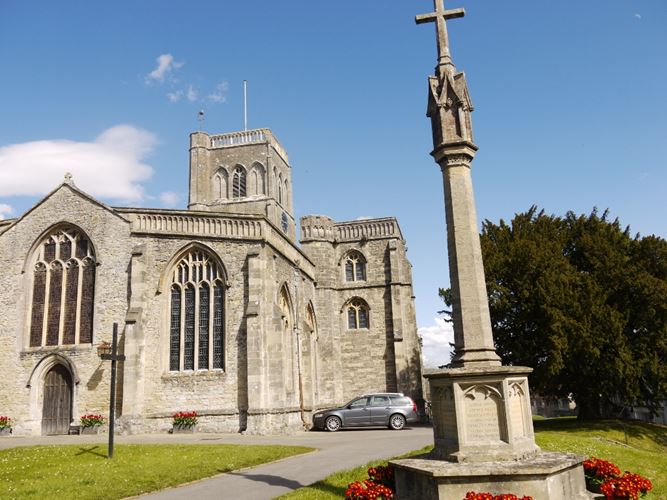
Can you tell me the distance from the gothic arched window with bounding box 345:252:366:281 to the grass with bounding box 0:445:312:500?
1853cm

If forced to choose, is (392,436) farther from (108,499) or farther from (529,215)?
(529,215)

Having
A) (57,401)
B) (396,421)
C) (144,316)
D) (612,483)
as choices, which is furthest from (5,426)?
(612,483)

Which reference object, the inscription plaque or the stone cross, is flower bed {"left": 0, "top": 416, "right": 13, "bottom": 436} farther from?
the stone cross

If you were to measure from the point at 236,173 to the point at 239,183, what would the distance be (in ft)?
3.65

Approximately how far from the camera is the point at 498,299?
24.6 meters

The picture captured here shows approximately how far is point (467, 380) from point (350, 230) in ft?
86.5

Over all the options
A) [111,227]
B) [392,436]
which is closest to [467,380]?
[392,436]

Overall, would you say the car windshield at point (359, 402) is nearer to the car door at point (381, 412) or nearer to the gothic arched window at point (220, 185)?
the car door at point (381, 412)

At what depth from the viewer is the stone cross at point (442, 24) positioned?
10180 mm

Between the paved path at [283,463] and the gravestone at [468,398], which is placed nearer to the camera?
the gravestone at [468,398]

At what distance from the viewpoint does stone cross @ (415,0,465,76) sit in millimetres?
10180

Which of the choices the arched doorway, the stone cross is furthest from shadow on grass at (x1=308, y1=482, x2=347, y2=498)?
the arched doorway

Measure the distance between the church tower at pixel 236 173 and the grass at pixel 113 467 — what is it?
33.4 meters

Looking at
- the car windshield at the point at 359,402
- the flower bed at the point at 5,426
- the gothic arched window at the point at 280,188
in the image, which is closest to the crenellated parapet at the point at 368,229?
the car windshield at the point at 359,402
